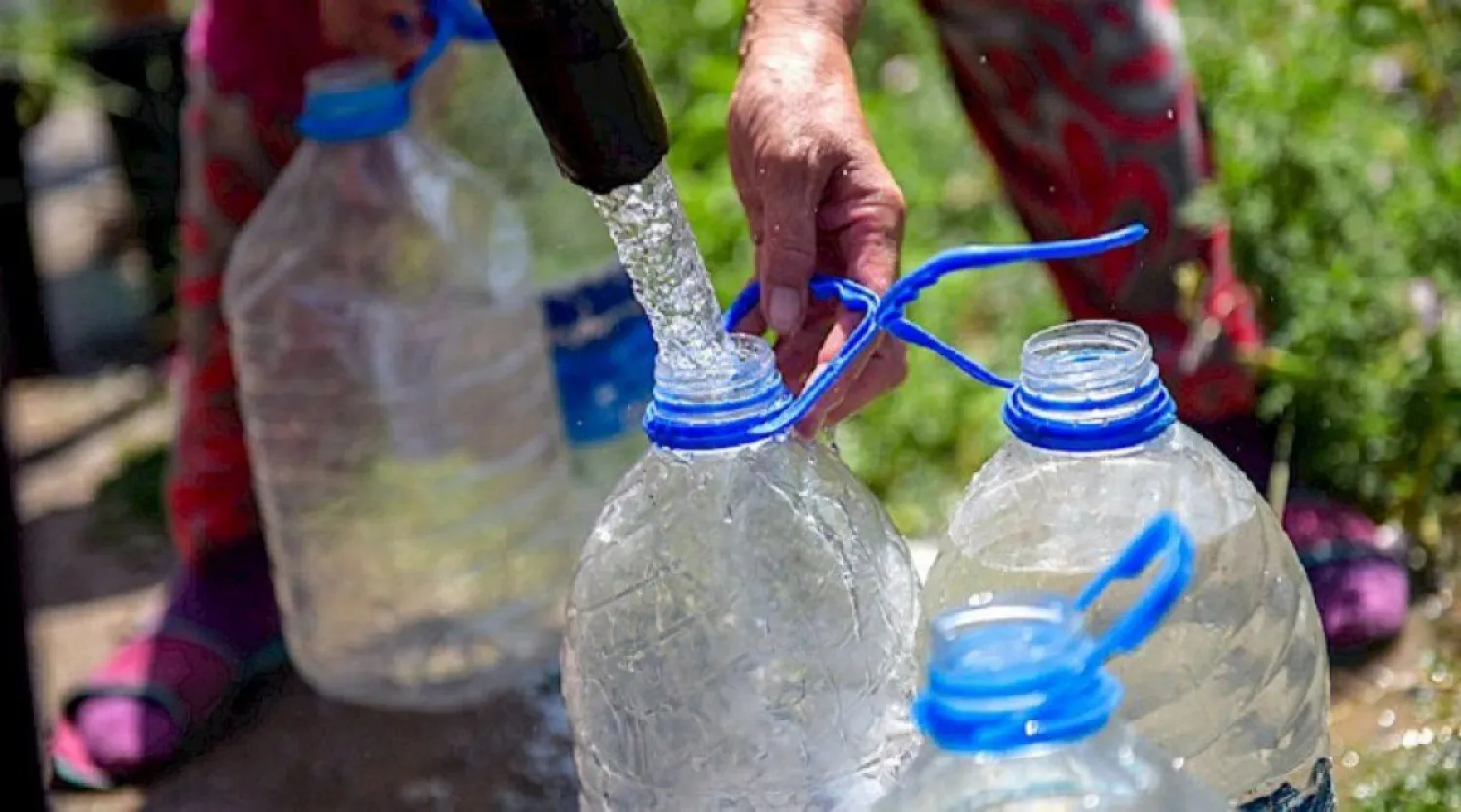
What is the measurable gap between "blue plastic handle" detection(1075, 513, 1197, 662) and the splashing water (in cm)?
36

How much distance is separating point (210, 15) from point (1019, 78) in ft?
3.08

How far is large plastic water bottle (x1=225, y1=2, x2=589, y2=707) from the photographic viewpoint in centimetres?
238

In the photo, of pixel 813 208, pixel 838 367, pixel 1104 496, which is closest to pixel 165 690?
pixel 813 208

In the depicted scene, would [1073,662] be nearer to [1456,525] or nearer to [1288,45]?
[1456,525]

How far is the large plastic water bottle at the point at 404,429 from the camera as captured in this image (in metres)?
2.38

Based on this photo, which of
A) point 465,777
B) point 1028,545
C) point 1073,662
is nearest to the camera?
point 1073,662

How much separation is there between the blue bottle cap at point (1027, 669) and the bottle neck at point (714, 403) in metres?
0.29

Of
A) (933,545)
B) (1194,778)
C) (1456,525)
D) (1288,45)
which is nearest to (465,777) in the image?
(933,545)

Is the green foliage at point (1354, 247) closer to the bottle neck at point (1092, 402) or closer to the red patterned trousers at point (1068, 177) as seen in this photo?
the red patterned trousers at point (1068, 177)

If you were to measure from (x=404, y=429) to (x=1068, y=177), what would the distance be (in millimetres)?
823

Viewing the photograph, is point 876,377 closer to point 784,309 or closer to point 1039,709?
point 784,309

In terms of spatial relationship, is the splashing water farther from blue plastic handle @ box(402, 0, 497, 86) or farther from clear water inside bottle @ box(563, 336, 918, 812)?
blue plastic handle @ box(402, 0, 497, 86)

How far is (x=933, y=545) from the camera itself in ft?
6.93

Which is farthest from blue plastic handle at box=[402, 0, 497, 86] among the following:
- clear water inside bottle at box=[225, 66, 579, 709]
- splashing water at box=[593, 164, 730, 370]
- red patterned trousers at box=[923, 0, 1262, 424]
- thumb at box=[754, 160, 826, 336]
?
splashing water at box=[593, 164, 730, 370]
